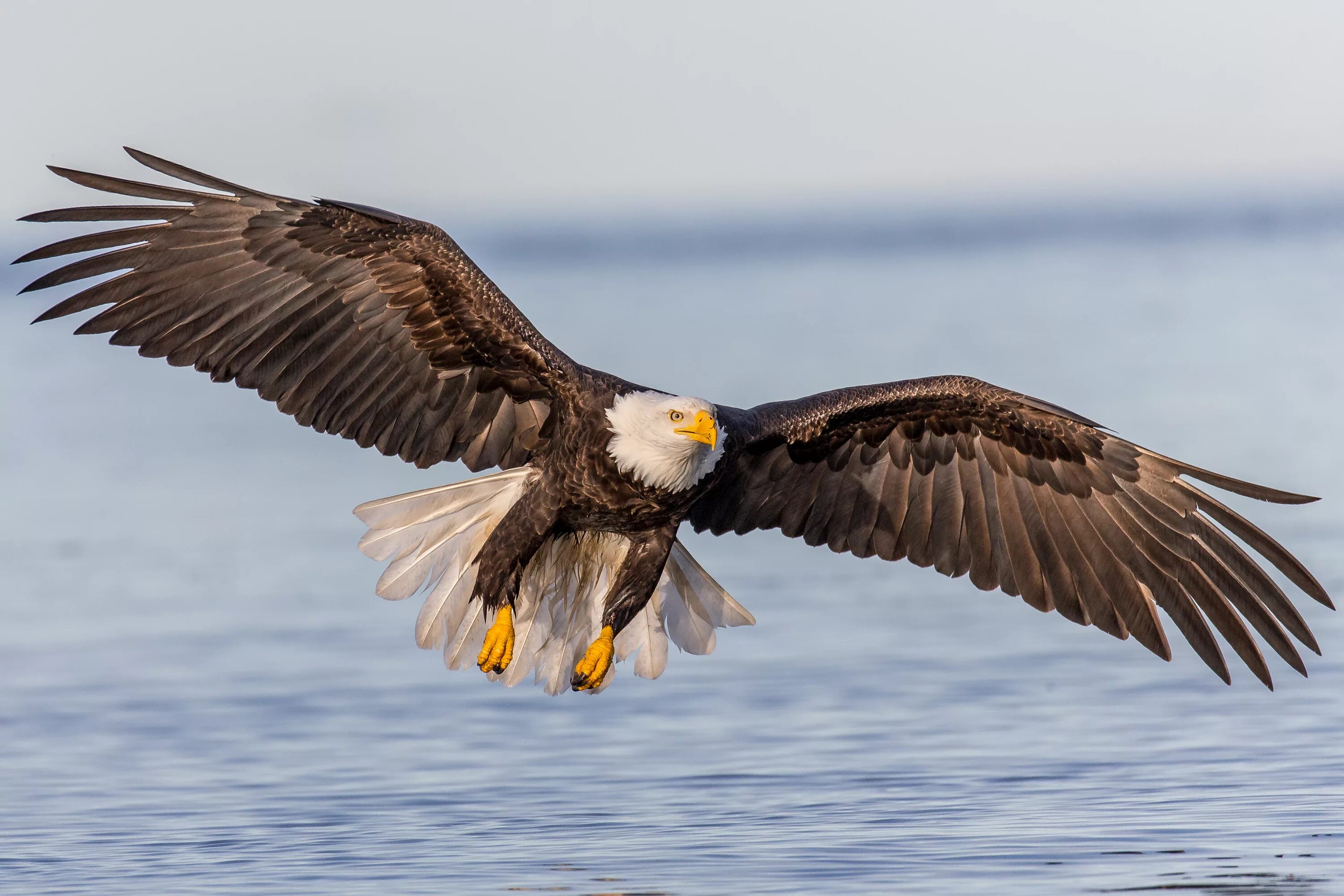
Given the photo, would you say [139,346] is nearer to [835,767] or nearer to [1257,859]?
[835,767]

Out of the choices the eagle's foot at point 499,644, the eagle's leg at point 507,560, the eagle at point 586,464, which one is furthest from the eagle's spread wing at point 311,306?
the eagle's foot at point 499,644

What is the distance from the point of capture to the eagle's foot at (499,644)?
25.8 feet

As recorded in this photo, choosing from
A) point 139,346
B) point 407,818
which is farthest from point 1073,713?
point 139,346

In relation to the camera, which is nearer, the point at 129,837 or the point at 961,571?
the point at 129,837

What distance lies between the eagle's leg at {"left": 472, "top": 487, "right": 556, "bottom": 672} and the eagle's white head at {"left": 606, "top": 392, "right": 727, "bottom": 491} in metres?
0.45

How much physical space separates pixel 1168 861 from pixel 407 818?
2.67 m

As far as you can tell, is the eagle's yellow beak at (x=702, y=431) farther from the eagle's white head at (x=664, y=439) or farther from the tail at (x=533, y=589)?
the tail at (x=533, y=589)

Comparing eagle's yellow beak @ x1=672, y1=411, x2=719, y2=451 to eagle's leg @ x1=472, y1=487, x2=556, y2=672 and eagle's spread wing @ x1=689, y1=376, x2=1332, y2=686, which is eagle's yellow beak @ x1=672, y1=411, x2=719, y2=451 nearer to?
eagle's spread wing @ x1=689, y1=376, x2=1332, y2=686

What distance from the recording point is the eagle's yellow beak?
734 centimetres

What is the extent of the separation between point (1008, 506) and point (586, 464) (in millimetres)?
1777

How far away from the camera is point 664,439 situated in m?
7.41

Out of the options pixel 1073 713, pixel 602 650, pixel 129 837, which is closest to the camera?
pixel 129 837

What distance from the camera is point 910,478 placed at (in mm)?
8406

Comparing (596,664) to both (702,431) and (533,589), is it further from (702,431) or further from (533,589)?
(702,431)
